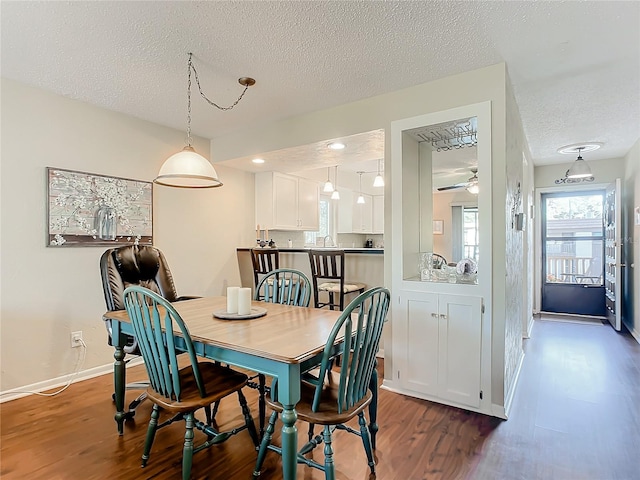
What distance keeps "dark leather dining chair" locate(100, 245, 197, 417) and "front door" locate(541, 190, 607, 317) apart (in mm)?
5799

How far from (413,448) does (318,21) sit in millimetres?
2483

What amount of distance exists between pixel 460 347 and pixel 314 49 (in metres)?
2.27

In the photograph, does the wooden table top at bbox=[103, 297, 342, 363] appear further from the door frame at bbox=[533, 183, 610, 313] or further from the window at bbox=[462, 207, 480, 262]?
the door frame at bbox=[533, 183, 610, 313]

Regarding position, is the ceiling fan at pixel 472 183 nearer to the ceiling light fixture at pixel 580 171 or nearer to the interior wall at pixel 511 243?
the interior wall at pixel 511 243

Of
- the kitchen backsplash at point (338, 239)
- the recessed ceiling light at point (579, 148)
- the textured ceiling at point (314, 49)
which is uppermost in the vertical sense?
the textured ceiling at point (314, 49)

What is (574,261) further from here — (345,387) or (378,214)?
(345,387)

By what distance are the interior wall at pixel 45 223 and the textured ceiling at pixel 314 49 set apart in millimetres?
225

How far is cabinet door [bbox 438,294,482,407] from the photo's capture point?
253cm

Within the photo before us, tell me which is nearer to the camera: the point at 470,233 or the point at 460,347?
the point at 460,347

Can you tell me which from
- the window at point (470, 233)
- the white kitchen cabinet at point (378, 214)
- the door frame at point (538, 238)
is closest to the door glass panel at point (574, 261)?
the door frame at point (538, 238)

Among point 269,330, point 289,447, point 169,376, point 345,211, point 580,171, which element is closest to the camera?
point 289,447

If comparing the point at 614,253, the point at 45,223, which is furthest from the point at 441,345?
the point at 614,253

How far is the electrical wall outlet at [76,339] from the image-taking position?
10.2 ft

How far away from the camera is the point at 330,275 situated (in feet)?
11.6
